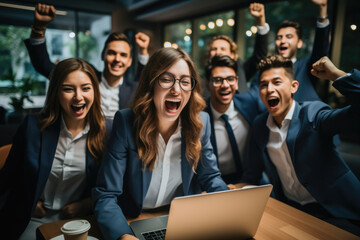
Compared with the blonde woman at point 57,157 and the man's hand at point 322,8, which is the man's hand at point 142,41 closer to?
the blonde woman at point 57,157

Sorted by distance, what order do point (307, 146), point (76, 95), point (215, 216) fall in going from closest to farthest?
1. point (215, 216)
2. point (76, 95)
3. point (307, 146)

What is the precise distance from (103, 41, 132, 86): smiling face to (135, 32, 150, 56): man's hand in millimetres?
160

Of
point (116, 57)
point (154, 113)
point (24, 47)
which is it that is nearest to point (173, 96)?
point (154, 113)

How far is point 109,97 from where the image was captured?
8.72 ft

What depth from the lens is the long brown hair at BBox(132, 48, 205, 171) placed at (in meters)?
1.35

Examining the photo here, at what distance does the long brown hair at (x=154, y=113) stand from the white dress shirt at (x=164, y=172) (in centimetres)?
6

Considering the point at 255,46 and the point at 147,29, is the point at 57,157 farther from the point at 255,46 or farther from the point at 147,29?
the point at 147,29

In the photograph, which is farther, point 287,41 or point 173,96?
point 287,41

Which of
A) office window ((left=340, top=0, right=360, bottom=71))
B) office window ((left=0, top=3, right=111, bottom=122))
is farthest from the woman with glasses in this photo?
office window ((left=0, top=3, right=111, bottom=122))

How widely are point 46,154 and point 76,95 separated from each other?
1.20ft

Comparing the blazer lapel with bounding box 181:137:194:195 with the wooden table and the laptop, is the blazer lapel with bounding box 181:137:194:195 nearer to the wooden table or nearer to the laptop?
the wooden table

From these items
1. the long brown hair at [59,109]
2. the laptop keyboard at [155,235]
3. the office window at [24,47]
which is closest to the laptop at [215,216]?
the laptop keyboard at [155,235]

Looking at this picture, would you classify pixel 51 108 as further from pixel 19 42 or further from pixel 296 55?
pixel 19 42

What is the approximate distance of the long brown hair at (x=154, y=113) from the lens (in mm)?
1350
